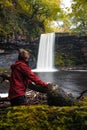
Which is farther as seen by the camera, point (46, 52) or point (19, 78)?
point (46, 52)

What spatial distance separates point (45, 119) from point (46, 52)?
1779 inches

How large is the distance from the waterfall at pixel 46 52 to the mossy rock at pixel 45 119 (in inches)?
1656

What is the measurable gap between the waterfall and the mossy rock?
138ft

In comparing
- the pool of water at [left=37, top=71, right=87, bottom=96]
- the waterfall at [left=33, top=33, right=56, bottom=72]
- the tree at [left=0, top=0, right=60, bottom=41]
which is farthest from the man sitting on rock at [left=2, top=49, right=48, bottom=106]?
the waterfall at [left=33, top=33, right=56, bottom=72]

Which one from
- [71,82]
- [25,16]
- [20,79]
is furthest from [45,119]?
[25,16]

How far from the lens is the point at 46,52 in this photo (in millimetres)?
51000

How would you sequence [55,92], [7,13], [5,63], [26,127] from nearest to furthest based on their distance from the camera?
[26,127], [55,92], [5,63], [7,13]

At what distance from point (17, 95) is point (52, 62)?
4413 centimetres

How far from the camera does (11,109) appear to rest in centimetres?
611

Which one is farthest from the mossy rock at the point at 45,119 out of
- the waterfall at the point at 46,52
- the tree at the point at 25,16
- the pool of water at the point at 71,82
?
the waterfall at the point at 46,52

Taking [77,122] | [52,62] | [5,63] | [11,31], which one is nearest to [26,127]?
[77,122]

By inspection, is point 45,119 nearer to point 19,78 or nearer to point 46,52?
point 19,78

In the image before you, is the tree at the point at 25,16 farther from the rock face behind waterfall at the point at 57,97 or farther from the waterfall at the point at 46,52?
the rock face behind waterfall at the point at 57,97

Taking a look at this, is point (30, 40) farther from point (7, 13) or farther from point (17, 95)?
point (17, 95)
